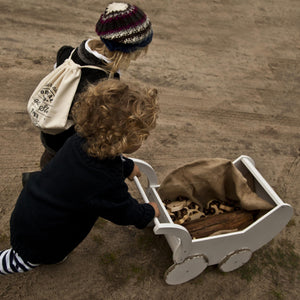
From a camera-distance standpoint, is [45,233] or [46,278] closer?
[45,233]

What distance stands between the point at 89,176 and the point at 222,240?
0.96m

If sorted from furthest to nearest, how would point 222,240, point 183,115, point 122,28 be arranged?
point 183,115
point 222,240
point 122,28

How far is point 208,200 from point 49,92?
1.18 m

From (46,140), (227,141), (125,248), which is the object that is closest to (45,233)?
(46,140)

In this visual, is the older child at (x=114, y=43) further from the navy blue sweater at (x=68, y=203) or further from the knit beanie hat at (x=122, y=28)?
the navy blue sweater at (x=68, y=203)

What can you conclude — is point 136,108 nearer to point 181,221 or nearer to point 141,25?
point 141,25

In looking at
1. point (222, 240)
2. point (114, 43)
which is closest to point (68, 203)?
point (114, 43)

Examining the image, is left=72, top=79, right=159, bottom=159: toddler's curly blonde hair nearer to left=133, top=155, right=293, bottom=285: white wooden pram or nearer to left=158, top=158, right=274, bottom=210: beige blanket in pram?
left=133, top=155, right=293, bottom=285: white wooden pram

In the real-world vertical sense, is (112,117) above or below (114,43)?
below

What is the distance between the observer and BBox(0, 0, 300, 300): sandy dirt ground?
7.08 feet

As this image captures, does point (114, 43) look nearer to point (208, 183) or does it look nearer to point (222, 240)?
point (208, 183)

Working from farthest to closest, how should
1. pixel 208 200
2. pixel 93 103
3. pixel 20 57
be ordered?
→ pixel 20 57, pixel 208 200, pixel 93 103

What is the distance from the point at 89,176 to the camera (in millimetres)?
1301

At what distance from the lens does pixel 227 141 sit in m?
3.13
